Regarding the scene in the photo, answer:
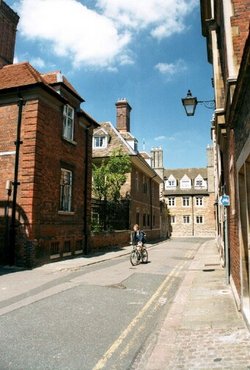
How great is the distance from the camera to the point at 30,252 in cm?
1378

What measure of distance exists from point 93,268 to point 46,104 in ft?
26.6

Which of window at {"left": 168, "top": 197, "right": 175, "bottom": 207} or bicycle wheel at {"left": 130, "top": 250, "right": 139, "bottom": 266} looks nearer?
bicycle wheel at {"left": 130, "top": 250, "right": 139, "bottom": 266}

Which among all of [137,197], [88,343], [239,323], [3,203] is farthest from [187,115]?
[137,197]

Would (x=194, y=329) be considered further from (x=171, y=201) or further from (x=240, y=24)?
(x=171, y=201)

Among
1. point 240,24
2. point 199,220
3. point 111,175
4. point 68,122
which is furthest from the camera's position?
point 199,220

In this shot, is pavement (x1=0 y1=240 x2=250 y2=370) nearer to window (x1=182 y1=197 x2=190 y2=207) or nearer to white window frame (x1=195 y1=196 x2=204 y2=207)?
white window frame (x1=195 y1=196 x2=204 y2=207)

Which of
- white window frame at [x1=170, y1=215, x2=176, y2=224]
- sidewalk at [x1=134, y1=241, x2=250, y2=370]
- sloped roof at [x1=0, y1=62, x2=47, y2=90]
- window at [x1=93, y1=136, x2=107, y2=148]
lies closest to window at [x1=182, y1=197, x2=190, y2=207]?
white window frame at [x1=170, y1=215, x2=176, y2=224]

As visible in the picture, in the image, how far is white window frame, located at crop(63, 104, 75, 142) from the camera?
57.4 ft

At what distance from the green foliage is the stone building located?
1146 inches

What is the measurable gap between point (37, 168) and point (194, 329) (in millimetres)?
10825

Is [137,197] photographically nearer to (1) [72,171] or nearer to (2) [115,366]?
(1) [72,171]

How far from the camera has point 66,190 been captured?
58.1ft

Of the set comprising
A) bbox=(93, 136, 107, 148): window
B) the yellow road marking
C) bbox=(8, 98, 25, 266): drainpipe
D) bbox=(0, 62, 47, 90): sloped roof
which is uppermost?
bbox=(93, 136, 107, 148): window

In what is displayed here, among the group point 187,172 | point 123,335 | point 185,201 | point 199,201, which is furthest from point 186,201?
point 123,335
